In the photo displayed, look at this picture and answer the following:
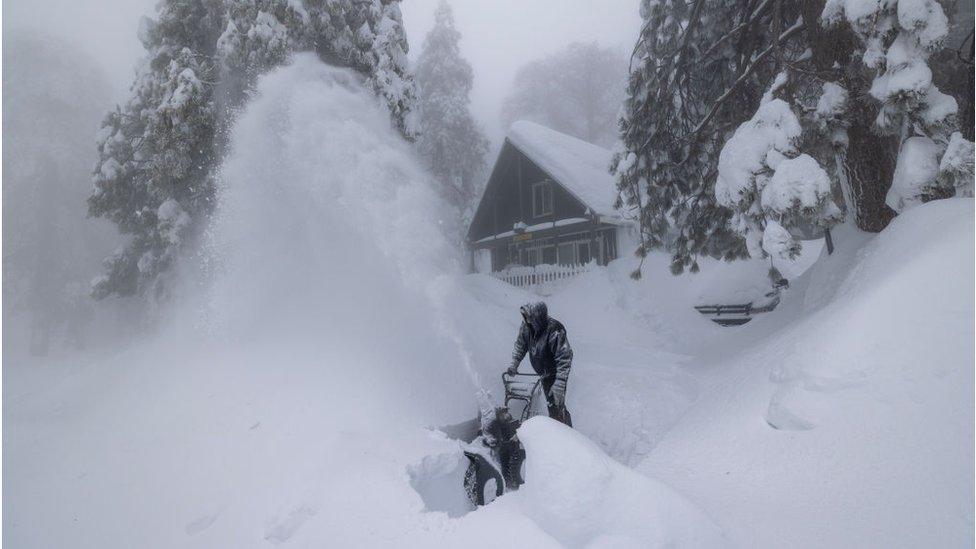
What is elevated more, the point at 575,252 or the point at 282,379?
the point at 575,252

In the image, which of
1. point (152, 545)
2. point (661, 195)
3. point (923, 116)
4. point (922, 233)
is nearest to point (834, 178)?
point (661, 195)

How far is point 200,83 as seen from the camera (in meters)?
9.28

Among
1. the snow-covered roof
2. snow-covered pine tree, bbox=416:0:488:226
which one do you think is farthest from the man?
snow-covered pine tree, bbox=416:0:488:226

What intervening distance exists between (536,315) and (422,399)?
5.90 feet

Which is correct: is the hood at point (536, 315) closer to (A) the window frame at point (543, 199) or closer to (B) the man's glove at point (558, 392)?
(B) the man's glove at point (558, 392)

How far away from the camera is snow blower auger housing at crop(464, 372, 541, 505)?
13.1ft

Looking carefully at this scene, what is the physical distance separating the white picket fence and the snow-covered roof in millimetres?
2733

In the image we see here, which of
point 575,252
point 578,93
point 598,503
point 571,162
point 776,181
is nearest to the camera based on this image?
point 598,503

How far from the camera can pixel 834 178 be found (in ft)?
25.9

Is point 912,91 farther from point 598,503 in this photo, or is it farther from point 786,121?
point 598,503

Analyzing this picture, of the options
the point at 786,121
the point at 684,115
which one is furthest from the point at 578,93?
the point at 786,121

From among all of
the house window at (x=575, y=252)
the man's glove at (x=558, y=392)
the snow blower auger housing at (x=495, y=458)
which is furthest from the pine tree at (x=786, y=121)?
the house window at (x=575, y=252)

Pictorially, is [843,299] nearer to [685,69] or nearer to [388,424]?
[388,424]

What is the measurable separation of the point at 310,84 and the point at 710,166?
7.55 metres
